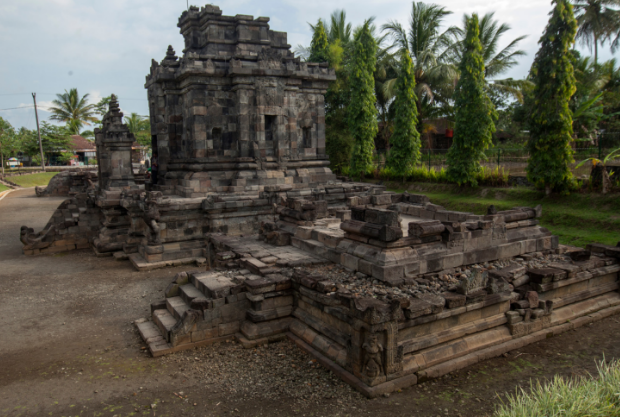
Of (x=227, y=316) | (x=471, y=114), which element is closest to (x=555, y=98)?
(x=471, y=114)

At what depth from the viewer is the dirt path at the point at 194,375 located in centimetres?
516

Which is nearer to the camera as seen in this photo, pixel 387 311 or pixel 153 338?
pixel 387 311

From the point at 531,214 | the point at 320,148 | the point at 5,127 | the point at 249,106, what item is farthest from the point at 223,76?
the point at 5,127

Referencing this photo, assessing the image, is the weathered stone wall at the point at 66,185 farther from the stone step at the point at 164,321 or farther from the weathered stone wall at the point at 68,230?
the stone step at the point at 164,321

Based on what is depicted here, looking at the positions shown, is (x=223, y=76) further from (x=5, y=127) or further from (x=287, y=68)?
(x=5, y=127)

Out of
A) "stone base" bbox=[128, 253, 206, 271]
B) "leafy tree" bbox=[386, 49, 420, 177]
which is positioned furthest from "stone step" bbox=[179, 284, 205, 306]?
"leafy tree" bbox=[386, 49, 420, 177]

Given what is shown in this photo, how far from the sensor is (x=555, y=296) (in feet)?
24.4

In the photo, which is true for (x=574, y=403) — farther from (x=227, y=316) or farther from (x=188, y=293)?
(x=188, y=293)

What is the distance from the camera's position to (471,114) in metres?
17.9

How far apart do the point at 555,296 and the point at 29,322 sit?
9.06m

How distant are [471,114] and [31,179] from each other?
115 feet

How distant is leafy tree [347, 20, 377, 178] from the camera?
23.1 metres

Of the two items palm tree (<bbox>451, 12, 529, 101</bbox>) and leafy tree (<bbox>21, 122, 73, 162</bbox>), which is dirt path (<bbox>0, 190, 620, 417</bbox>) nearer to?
palm tree (<bbox>451, 12, 529, 101</bbox>)

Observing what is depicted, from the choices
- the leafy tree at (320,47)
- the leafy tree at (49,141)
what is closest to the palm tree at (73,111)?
the leafy tree at (49,141)
